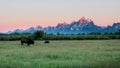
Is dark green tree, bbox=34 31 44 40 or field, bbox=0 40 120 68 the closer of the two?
field, bbox=0 40 120 68

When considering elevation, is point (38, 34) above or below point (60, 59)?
above

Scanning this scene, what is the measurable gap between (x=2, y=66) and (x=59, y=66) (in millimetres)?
3775

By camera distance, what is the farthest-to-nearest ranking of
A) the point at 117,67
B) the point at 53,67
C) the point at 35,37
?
the point at 35,37 < the point at 53,67 < the point at 117,67

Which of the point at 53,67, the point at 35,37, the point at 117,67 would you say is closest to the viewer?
the point at 117,67

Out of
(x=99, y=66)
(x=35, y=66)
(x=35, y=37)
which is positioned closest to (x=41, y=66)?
(x=35, y=66)

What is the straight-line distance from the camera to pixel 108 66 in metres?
17.5

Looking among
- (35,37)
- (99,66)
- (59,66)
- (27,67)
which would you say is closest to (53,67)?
(59,66)

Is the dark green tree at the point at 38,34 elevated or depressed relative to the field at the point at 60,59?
elevated

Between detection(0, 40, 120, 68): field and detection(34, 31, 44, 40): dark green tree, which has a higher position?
detection(34, 31, 44, 40): dark green tree

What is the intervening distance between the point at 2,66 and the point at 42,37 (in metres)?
83.5

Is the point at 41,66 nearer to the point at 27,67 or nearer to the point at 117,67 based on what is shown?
the point at 27,67

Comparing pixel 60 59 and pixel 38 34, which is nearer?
pixel 60 59

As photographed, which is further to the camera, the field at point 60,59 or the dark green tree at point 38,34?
the dark green tree at point 38,34

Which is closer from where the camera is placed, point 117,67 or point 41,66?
point 117,67
